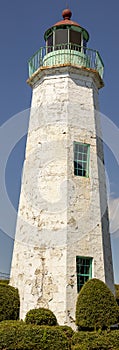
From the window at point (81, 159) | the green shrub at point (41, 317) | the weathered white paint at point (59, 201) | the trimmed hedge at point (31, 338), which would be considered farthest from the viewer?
the window at point (81, 159)

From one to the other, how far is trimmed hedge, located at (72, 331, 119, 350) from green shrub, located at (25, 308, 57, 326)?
0.96 metres

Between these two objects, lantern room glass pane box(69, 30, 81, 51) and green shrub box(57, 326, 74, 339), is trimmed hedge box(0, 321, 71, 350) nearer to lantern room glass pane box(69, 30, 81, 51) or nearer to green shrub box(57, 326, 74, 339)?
green shrub box(57, 326, 74, 339)

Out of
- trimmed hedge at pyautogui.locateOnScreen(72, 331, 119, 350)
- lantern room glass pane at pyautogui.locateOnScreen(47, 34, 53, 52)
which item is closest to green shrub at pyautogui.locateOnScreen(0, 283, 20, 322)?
trimmed hedge at pyautogui.locateOnScreen(72, 331, 119, 350)

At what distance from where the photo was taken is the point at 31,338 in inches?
441

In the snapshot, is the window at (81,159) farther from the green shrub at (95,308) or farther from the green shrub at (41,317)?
the green shrub at (41,317)

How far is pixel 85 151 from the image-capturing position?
15672 mm

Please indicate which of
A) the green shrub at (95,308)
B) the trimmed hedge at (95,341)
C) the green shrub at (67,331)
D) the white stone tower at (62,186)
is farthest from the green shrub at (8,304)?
the trimmed hedge at (95,341)

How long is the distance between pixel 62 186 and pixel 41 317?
4.53 m

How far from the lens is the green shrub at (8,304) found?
42.5ft

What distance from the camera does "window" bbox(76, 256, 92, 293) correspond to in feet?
45.4

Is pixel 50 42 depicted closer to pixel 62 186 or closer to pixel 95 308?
pixel 62 186

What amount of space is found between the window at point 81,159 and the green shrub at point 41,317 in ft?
16.6

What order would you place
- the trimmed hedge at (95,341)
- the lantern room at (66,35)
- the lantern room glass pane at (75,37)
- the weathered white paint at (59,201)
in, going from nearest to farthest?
the trimmed hedge at (95,341) → the weathered white paint at (59,201) → the lantern room at (66,35) → the lantern room glass pane at (75,37)

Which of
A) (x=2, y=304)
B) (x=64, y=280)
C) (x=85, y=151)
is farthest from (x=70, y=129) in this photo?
(x=2, y=304)
